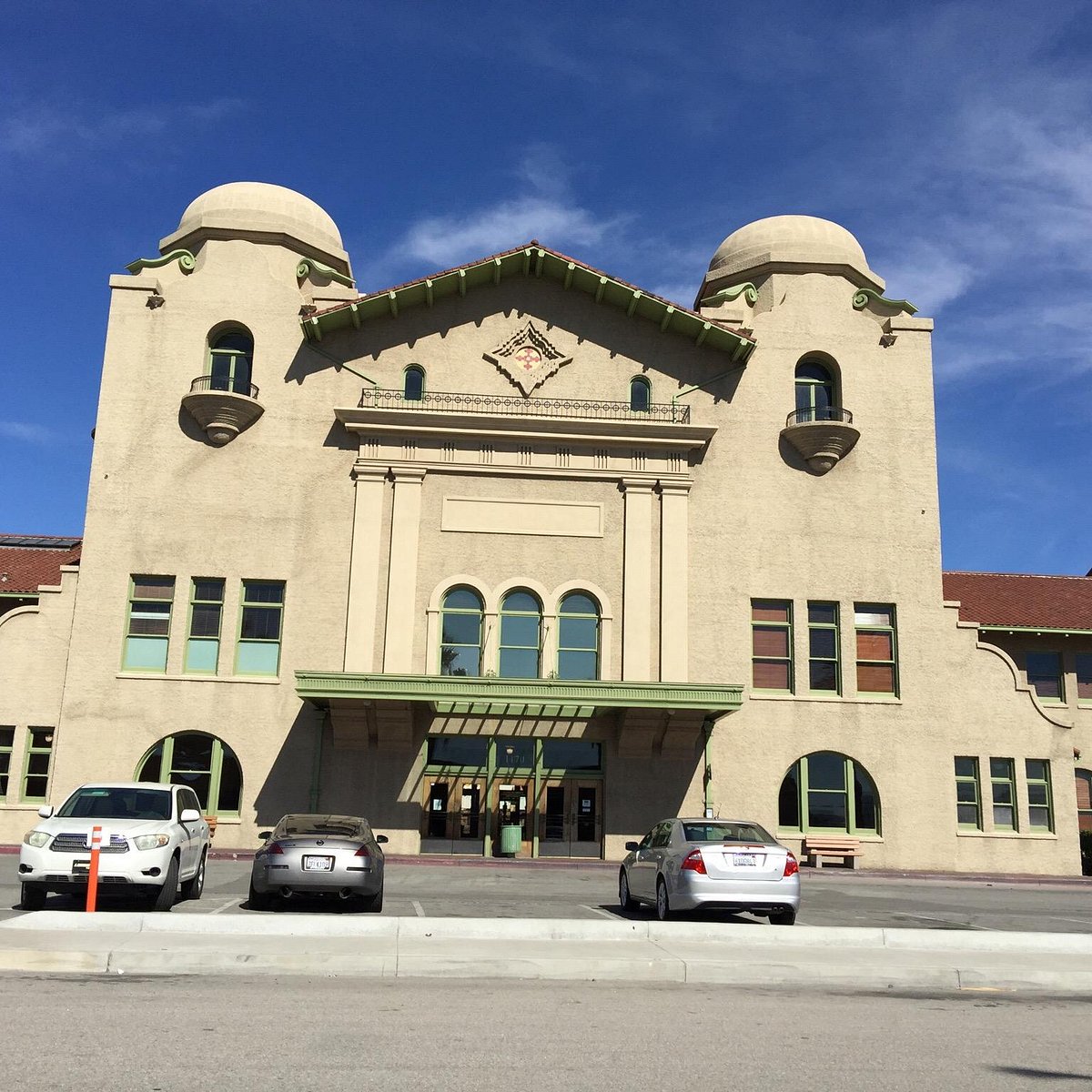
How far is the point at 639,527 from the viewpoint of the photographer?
99.8 feet

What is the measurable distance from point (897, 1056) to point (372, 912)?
9.62 m

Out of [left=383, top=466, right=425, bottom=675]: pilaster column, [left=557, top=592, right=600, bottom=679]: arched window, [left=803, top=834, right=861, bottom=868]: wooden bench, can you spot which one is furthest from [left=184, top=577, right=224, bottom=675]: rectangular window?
[left=803, top=834, right=861, bottom=868]: wooden bench

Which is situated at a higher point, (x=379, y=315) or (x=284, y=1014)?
(x=379, y=315)

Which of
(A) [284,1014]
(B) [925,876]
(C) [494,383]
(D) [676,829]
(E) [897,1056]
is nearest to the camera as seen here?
(E) [897,1056]

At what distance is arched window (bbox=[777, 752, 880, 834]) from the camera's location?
1167 inches

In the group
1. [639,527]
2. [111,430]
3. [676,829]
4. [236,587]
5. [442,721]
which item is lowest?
[676,829]

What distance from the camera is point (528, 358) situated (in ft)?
104

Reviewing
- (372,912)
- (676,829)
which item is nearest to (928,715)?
(676,829)

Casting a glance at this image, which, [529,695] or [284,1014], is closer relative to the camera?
[284,1014]

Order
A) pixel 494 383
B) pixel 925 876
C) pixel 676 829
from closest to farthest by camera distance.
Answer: pixel 676 829 < pixel 925 876 < pixel 494 383

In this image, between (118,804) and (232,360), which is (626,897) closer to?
(118,804)

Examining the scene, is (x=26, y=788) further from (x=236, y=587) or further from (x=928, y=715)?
(x=928, y=715)

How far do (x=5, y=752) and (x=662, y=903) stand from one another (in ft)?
66.4

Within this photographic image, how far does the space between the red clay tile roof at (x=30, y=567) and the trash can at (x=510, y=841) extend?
46.1 ft
